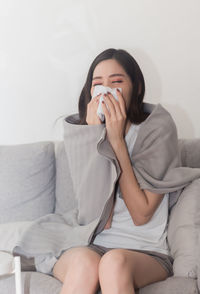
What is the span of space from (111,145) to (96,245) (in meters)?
0.35

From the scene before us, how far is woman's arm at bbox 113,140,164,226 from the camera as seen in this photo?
4.94 feet

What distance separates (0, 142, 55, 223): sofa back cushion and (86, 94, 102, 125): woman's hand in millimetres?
404

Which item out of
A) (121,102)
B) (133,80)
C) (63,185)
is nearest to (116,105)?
(121,102)

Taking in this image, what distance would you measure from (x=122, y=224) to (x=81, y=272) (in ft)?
1.01

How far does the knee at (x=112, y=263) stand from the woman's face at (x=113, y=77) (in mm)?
588

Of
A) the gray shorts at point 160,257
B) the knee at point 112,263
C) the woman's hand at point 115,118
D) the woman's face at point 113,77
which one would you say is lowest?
the gray shorts at point 160,257

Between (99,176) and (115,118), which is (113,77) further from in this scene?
(99,176)

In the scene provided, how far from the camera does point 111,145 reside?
5.16 feet

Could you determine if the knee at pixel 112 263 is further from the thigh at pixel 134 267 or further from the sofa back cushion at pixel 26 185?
the sofa back cushion at pixel 26 185

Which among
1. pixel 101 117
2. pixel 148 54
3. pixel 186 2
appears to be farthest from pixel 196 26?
pixel 101 117

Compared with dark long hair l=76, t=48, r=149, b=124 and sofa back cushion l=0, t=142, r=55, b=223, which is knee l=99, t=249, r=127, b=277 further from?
sofa back cushion l=0, t=142, r=55, b=223

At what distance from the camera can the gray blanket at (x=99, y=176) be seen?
153cm

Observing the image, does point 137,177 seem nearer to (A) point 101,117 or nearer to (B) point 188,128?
(A) point 101,117

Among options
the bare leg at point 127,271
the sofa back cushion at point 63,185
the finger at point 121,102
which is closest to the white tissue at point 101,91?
the finger at point 121,102
